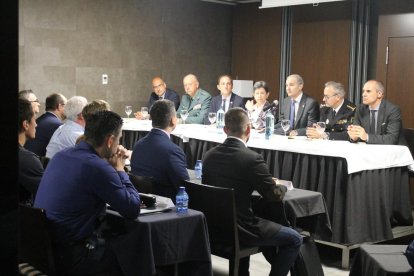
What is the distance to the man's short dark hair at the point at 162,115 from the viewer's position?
3916 millimetres

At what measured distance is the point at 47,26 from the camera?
8195 mm

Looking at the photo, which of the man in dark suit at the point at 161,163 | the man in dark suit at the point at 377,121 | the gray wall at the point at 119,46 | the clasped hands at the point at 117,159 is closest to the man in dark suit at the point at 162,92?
the gray wall at the point at 119,46

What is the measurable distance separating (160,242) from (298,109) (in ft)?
13.0

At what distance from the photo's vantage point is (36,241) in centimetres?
275

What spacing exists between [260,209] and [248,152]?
526 mm

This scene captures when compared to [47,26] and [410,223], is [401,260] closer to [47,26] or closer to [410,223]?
[410,223]

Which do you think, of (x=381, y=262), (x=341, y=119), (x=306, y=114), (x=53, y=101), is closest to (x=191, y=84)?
(x=306, y=114)

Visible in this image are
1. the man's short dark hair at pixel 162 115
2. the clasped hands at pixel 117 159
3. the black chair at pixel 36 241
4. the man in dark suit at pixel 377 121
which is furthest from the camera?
the man in dark suit at pixel 377 121

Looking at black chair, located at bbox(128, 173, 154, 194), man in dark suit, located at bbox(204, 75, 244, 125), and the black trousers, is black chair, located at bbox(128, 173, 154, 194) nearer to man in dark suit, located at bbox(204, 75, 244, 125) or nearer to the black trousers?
the black trousers

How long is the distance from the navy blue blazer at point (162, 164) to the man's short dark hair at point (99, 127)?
91 centimetres

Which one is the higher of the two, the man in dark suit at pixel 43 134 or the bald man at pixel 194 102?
the bald man at pixel 194 102

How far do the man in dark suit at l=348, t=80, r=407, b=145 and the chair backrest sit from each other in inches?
86.0

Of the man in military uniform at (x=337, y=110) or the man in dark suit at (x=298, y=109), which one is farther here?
the man in dark suit at (x=298, y=109)

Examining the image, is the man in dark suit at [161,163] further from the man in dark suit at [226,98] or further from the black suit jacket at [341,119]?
the man in dark suit at [226,98]
